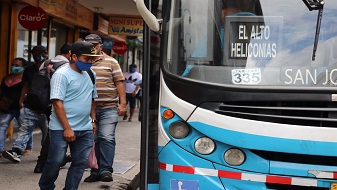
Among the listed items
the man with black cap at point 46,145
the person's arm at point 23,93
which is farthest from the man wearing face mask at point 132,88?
the man with black cap at point 46,145

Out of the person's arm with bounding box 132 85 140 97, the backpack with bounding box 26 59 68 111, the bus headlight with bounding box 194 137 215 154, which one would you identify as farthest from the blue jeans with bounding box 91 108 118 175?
the person's arm with bounding box 132 85 140 97

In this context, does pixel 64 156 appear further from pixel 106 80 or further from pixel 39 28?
pixel 39 28

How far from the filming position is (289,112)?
4.18 meters

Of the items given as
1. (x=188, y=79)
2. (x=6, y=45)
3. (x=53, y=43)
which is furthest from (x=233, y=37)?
(x=53, y=43)

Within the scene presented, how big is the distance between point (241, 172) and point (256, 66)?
0.87 metres

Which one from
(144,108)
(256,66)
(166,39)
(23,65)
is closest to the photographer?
(256,66)

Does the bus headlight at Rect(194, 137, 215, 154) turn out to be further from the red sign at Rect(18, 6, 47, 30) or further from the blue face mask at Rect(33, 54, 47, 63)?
the red sign at Rect(18, 6, 47, 30)

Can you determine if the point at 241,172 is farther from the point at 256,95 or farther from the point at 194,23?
the point at 194,23

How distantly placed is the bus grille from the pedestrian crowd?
173 cm

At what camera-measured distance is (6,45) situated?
11344 mm

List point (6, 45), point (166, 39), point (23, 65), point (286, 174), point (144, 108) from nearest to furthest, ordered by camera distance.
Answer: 1. point (286, 174)
2. point (166, 39)
3. point (144, 108)
4. point (23, 65)
5. point (6, 45)

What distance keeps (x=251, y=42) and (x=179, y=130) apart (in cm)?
95

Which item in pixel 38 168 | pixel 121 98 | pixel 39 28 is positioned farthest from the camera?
pixel 39 28

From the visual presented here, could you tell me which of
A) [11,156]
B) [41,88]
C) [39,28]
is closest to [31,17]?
[39,28]
